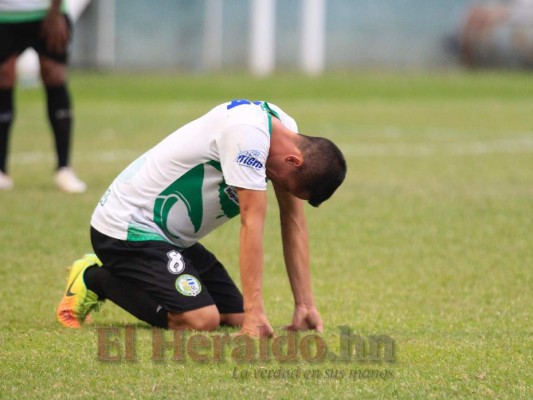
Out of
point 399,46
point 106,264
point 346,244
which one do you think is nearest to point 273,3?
point 399,46

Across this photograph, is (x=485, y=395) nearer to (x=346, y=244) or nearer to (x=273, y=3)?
(x=346, y=244)

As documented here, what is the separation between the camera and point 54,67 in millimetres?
9406

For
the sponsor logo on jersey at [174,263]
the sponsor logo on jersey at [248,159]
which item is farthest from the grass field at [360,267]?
the sponsor logo on jersey at [248,159]

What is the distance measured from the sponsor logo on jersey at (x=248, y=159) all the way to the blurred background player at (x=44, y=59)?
4.70 m

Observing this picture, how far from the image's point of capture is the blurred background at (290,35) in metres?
27.1

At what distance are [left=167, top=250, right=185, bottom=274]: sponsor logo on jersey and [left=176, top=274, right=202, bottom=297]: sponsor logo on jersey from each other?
0.11ft

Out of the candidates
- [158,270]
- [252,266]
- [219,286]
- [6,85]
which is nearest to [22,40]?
[6,85]

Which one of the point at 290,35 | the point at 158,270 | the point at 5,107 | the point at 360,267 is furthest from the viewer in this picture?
the point at 290,35

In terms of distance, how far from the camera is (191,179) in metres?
5.20

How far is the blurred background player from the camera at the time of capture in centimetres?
927

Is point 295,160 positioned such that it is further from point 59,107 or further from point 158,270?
point 59,107

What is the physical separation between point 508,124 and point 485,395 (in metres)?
12.4

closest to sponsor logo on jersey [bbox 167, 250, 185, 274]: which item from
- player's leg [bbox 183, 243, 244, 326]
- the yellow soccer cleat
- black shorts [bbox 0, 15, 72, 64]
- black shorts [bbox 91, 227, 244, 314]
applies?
black shorts [bbox 91, 227, 244, 314]

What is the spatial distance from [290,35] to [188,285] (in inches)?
934
